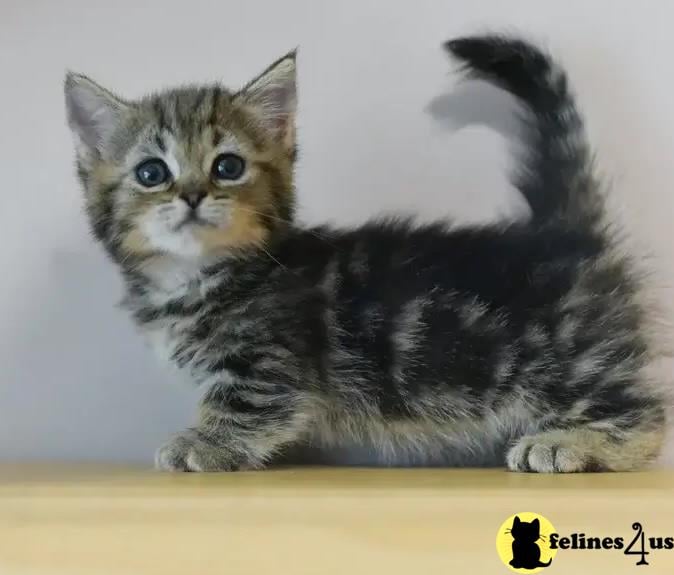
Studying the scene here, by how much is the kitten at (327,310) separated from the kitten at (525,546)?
228 millimetres

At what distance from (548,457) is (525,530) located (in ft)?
0.73

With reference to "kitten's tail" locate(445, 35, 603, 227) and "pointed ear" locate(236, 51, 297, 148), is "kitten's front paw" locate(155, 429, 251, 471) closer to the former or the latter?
"pointed ear" locate(236, 51, 297, 148)

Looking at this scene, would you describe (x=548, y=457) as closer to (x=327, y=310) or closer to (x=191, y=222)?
(x=327, y=310)

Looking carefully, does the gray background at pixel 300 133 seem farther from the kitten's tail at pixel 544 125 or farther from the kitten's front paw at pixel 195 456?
the kitten's front paw at pixel 195 456

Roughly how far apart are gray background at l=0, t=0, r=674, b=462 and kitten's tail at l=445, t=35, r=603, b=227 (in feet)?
0.22

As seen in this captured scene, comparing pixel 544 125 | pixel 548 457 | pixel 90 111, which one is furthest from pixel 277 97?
pixel 548 457

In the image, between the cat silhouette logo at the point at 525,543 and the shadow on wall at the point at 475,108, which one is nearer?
the cat silhouette logo at the point at 525,543

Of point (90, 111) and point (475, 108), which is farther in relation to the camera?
point (475, 108)

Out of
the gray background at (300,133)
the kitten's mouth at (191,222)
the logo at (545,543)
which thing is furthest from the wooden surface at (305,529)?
the gray background at (300,133)

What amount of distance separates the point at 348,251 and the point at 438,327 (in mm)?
154

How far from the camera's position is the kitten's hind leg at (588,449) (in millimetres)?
916

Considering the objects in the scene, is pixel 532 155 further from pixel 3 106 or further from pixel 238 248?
pixel 3 106

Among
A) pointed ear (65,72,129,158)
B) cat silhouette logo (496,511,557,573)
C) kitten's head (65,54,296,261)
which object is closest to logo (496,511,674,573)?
cat silhouette logo (496,511,557,573)

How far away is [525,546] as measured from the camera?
698mm
